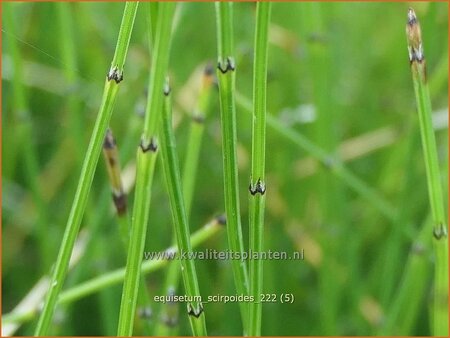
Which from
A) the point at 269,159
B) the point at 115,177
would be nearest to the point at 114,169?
the point at 115,177

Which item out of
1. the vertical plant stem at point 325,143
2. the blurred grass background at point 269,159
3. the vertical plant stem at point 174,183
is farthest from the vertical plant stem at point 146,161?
the vertical plant stem at point 325,143

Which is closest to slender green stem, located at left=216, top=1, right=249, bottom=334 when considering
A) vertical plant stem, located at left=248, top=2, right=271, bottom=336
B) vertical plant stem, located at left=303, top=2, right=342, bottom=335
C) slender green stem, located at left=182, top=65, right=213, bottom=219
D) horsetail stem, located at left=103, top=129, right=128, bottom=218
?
vertical plant stem, located at left=248, top=2, right=271, bottom=336

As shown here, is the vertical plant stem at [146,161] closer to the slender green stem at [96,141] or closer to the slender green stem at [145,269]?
the slender green stem at [96,141]

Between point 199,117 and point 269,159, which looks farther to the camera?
point 269,159

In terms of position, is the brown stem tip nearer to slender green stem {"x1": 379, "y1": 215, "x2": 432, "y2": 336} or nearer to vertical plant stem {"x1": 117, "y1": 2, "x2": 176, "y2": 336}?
vertical plant stem {"x1": 117, "y1": 2, "x2": 176, "y2": 336}

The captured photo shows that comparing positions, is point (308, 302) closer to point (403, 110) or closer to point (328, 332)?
point (328, 332)

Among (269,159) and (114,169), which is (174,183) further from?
(269,159)

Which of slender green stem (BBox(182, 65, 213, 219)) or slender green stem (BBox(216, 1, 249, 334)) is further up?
slender green stem (BBox(182, 65, 213, 219))
